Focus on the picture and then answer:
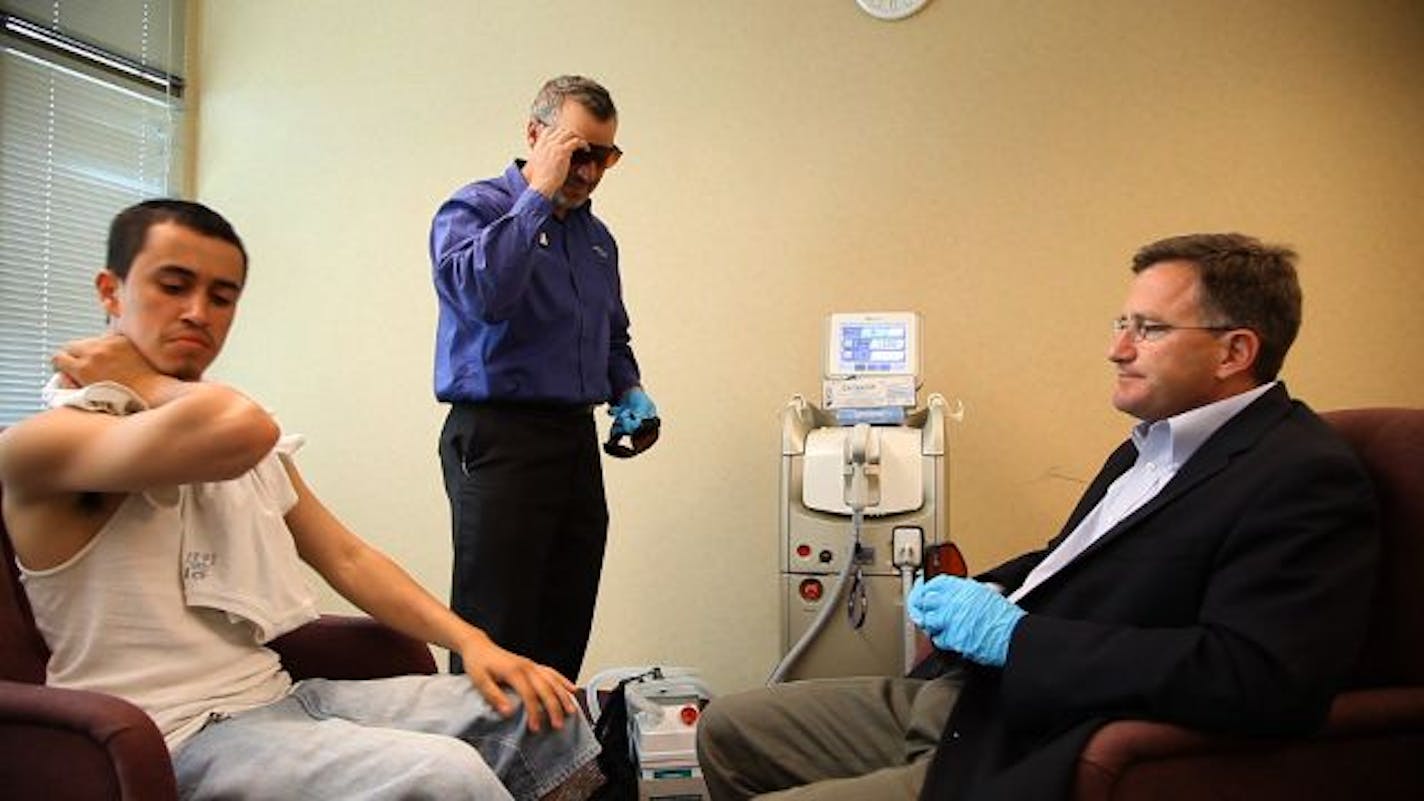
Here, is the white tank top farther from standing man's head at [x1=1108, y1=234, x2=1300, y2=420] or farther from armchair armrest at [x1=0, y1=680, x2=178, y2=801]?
standing man's head at [x1=1108, y1=234, x2=1300, y2=420]

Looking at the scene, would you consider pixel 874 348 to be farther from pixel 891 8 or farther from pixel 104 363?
pixel 104 363

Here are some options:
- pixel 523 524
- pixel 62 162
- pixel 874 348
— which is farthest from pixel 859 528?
pixel 62 162

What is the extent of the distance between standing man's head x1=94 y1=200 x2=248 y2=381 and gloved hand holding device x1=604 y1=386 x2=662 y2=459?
1.16 m

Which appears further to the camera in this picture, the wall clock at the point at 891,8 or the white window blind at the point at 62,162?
the white window blind at the point at 62,162

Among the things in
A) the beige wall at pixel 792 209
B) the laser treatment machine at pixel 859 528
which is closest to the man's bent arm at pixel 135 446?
the laser treatment machine at pixel 859 528

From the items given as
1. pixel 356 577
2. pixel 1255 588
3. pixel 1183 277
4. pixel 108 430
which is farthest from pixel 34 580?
pixel 1183 277

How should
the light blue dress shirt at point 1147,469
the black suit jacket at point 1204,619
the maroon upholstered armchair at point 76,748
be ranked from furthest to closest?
the light blue dress shirt at point 1147,469
the black suit jacket at point 1204,619
the maroon upholstered armchair at point 76,748

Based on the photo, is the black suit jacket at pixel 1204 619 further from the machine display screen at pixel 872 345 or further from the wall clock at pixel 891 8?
the wall clock at pixel 891 8

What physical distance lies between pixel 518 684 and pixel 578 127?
1180 millimetres

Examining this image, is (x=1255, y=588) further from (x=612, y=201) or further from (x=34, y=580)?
(x=612, y=201)

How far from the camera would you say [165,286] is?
4.15ft

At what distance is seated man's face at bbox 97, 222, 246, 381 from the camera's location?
126cm

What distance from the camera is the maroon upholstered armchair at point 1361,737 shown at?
111 cm

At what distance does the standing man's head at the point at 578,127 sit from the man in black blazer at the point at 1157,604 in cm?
107
